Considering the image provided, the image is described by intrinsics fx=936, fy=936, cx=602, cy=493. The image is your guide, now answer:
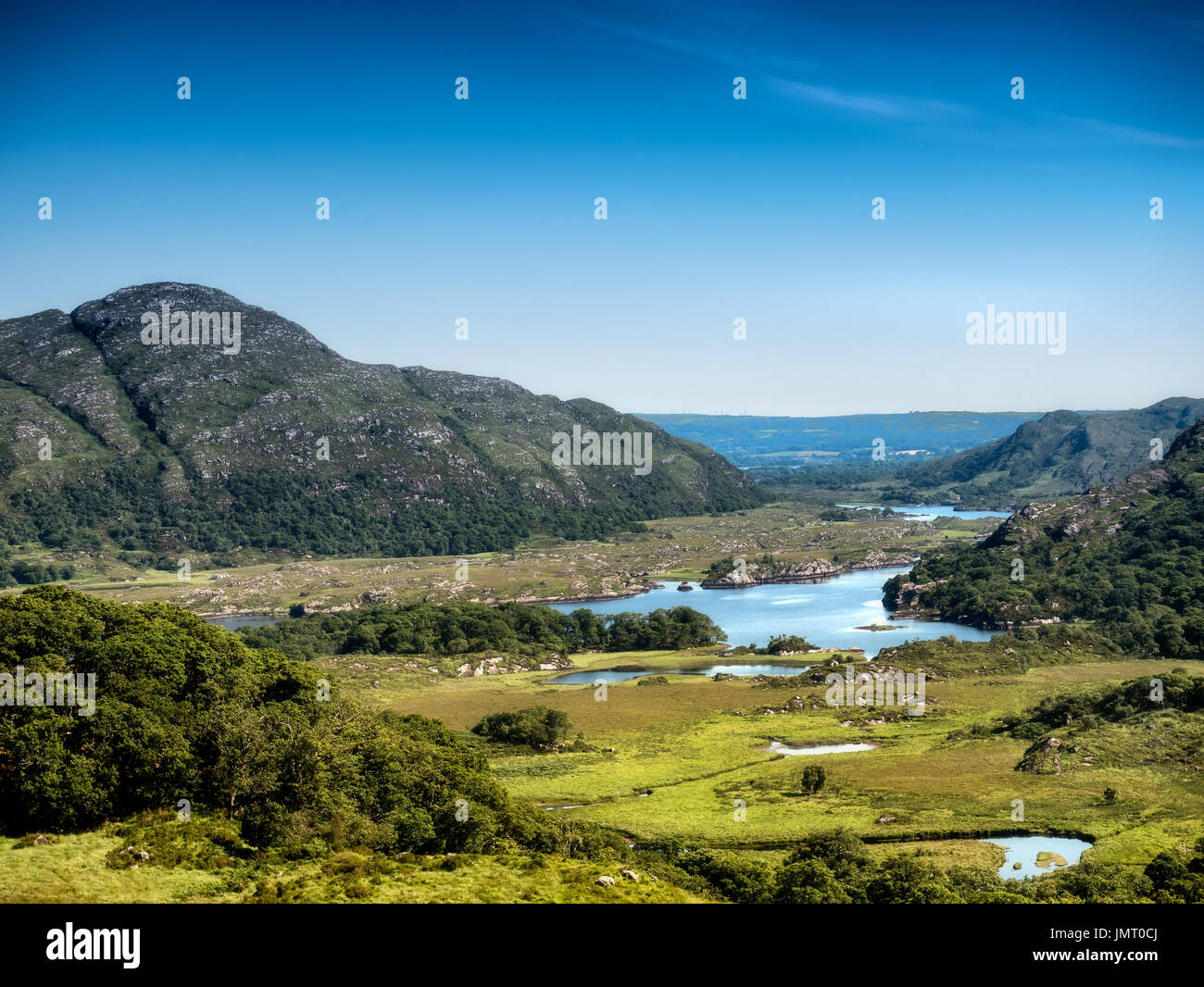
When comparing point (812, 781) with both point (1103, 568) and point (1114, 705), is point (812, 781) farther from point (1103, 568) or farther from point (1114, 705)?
point (1103, 568)

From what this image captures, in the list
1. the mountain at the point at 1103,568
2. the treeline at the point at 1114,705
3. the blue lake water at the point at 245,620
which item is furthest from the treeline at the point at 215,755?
the blue lake water at the point at 245,620

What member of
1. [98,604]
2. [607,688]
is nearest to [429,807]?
[98,604]

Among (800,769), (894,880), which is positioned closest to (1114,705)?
(800,769)

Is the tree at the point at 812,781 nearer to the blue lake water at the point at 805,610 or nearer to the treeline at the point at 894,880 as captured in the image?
the treeline at the point at 894,880

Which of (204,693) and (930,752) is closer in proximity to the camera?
(204,693)

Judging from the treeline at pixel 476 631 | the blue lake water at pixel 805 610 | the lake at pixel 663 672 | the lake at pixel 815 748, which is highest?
the treeline at pixel 476 631
